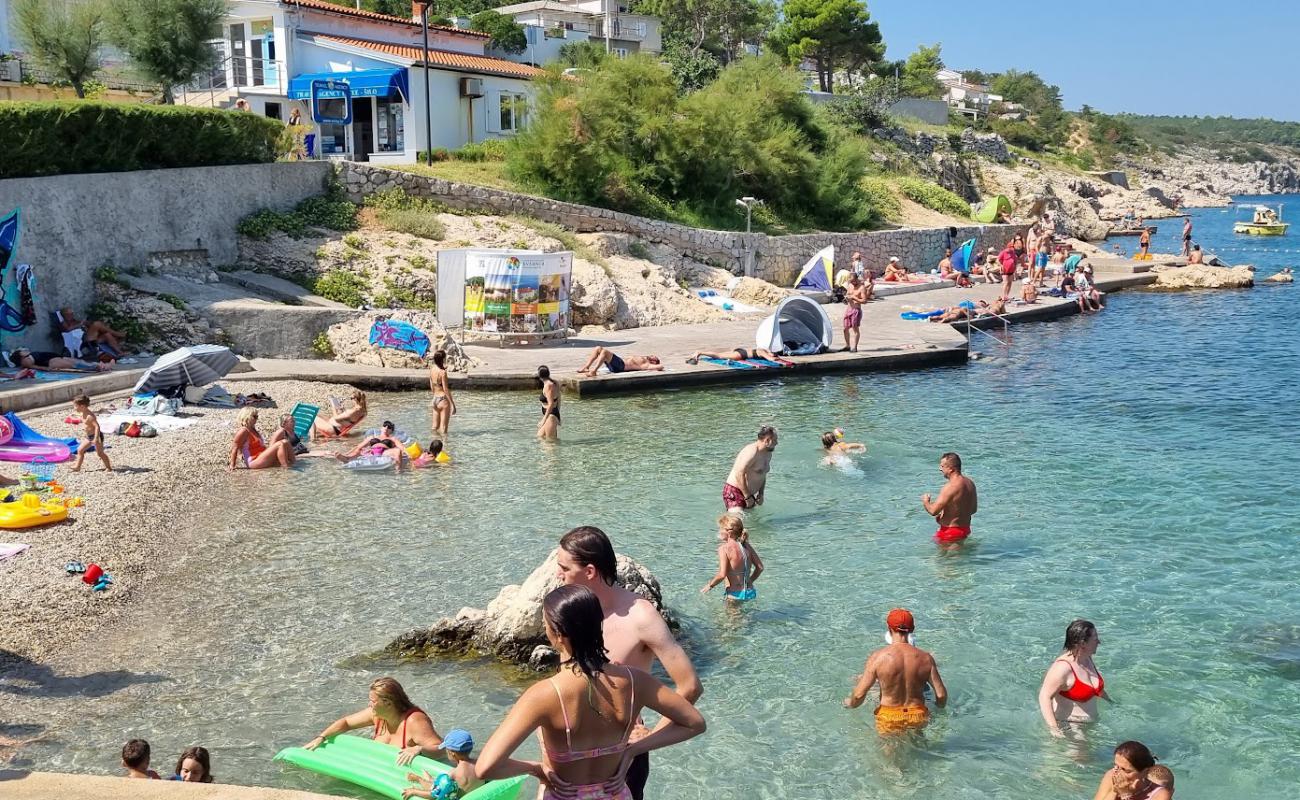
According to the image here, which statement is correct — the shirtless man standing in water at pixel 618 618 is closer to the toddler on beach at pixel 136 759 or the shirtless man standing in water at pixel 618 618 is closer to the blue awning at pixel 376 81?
the toddler on beach at pixel 136 759

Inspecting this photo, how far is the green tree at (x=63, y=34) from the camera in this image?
27.6m

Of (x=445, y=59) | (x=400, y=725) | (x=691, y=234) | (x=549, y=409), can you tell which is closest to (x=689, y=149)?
(x=691, y=234)

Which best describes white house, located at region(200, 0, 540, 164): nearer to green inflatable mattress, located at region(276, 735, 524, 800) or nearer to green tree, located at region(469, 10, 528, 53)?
green tree, located at region(469, 10, 528, 53)

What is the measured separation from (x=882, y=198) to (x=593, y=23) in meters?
19.8

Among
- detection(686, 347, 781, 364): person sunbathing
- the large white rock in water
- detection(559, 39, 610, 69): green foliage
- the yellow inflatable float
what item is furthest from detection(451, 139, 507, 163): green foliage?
the large white rock in water

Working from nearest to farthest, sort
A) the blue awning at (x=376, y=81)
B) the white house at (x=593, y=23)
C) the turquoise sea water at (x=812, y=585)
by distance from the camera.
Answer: the turquoise sea water at (x=812, y=585) → the blue awning at (x=376, y=81) → the white house at (x=593, y=23)

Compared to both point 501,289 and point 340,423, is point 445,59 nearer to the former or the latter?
point 501,289

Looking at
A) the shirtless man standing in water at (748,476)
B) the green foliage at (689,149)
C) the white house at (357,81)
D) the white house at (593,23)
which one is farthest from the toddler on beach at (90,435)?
the white house at (593,23)

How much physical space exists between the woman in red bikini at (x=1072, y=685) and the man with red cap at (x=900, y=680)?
0.70m

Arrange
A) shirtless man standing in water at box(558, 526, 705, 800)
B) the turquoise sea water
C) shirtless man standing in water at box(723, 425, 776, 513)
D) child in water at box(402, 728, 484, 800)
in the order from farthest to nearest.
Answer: shirtless man standing in water at box(723, 425, 776, 513), the turquoise sea water, child in water at box(402, 728, 484, 800), shirtless man standing in water at box(558, 526, 705, 800)

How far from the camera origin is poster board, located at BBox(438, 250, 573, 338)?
21984 mm

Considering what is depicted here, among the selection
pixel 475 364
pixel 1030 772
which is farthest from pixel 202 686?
pixel 475 364

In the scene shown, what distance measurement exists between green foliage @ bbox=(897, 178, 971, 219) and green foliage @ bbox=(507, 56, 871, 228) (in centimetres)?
475

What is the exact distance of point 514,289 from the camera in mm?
22078
